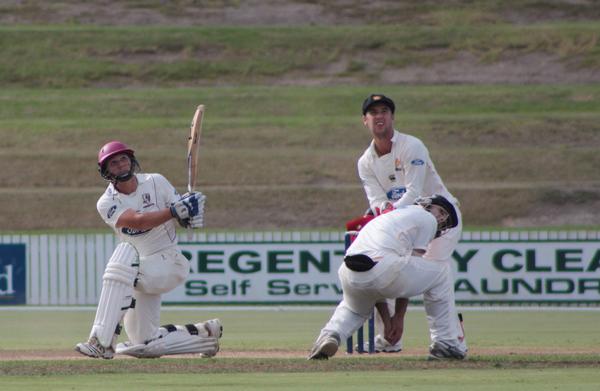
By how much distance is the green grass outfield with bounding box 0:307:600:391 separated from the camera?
7.36 m

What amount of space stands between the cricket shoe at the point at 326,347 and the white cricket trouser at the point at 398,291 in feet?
0.19

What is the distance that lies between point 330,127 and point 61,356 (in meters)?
17.1

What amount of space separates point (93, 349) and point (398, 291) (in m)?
2.14

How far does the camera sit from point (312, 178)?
24.6 m

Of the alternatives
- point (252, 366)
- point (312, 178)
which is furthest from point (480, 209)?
point (252, 366)

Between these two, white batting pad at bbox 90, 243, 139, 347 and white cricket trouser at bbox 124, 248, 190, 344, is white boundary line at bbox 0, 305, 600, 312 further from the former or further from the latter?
white batting pad at bbox 90, 243, 139, 347

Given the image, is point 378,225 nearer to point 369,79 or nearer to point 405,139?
point 405,139

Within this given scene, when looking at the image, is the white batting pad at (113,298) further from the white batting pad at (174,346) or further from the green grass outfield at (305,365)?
the white batting pad at (174,346)

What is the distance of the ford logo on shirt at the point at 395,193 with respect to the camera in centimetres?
971

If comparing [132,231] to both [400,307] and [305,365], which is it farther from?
[400,307]

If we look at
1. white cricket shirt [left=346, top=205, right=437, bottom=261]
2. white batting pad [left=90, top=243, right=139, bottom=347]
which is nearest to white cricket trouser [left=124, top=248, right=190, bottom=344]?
white batting pad [left=90, top=243, right=139, bottom=347]

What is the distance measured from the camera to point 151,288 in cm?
938

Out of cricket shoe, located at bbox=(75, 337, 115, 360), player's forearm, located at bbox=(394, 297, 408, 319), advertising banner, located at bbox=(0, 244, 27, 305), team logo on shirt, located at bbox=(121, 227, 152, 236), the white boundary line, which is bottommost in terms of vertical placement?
the white boundary line

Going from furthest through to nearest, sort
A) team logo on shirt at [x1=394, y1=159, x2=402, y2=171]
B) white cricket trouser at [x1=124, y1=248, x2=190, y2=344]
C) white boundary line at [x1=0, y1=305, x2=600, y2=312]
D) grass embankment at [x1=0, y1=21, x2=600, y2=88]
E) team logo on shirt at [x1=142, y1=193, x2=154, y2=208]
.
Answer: grass embankment at [x1=0, y1=21, x2=600, y2=88]
white boundary line at [x1=0, y1=305, x2=600, y2=312]
team logo on shirt at [x1=394, y1=159, x2=402, y2=171]
team logo on shirt at [x1=142, y1=193, x2=154, y2=208]
white cricket trouser at [x1=124, y1=248, x2=190, y2=344]
